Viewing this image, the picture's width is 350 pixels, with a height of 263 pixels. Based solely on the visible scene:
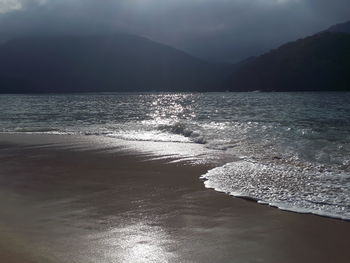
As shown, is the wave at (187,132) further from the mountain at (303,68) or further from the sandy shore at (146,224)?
the mountain at (303,68)

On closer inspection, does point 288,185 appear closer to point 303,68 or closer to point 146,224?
point 146,224

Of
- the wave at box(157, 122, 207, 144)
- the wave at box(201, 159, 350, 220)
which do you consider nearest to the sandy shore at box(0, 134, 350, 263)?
the wave at box(201, 159, 350, 220)

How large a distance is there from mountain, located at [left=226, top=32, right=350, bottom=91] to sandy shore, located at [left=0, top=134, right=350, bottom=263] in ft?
456

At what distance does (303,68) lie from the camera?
5925 inches

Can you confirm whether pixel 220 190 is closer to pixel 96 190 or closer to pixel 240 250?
pixel 96 190

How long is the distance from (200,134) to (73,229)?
14.1m

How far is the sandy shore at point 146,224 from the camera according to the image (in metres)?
4.89

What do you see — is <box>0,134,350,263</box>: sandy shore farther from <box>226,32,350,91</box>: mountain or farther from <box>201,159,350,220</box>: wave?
→ <box>226,32,350,91</box>: mountain

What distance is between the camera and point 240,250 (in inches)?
197

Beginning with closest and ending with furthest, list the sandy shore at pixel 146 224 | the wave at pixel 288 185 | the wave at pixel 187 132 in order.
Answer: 1. the sandy shore at pixel 146 224
2. the wave at pixel 288 185
3. the wave at pixel 187 132

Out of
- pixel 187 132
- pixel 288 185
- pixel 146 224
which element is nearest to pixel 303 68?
pixel 187 132

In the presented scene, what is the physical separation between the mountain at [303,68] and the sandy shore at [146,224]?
456ft

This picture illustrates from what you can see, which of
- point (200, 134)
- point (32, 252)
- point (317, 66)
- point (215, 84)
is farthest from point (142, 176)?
point (215, 84)

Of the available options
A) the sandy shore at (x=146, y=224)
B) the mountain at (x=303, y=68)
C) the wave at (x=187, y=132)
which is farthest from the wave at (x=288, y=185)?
the mountain at (x=303, y=68)
